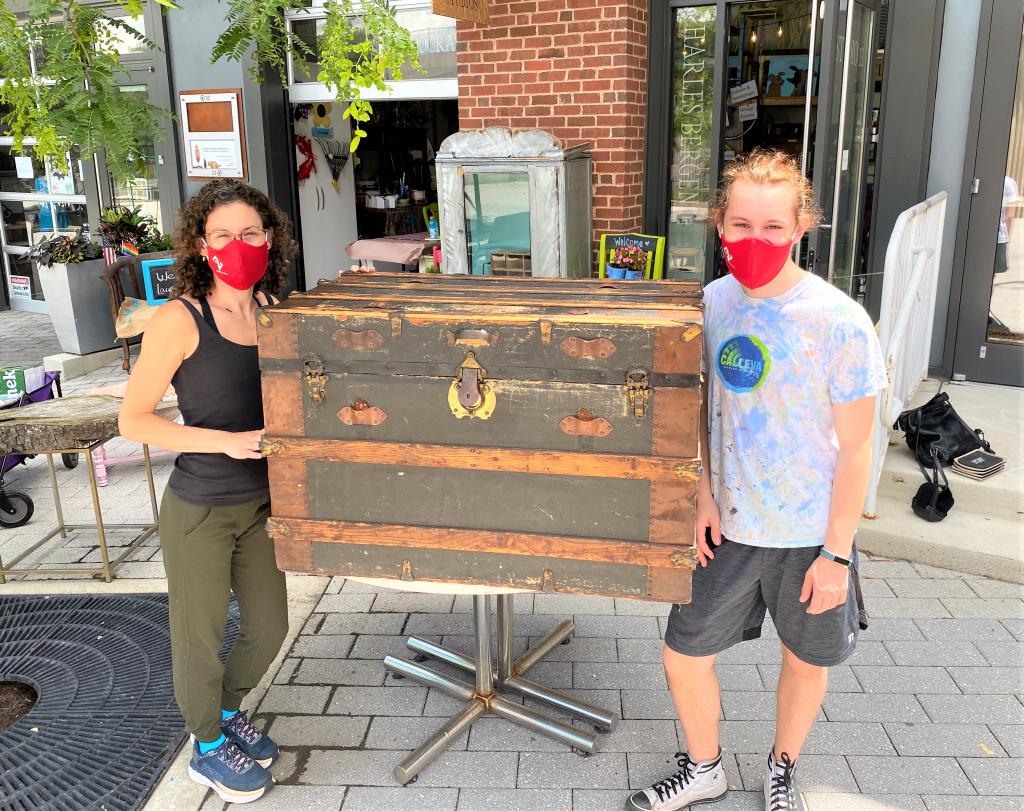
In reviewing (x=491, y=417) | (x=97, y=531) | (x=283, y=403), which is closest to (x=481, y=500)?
(x=491, y=417)

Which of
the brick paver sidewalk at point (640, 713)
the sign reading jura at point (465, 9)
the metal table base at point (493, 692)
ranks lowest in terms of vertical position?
the brick paver sidewalk at point (640, 713)

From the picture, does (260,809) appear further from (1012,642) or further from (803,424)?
(1012,642)

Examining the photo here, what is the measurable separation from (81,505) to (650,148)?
456 cm

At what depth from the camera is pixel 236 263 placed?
2.59m

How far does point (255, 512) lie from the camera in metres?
2.76

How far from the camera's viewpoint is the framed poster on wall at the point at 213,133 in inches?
332

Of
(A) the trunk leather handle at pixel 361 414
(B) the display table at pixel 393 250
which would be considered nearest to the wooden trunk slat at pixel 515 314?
(A) the trunk leather handle at pixel 361 414

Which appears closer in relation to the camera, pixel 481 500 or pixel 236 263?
pixel 481 500

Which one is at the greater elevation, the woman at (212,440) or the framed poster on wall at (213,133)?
the framed poster on wall at (213,133)

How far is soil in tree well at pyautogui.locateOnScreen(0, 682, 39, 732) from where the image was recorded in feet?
11.0

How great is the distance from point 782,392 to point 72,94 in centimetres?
234

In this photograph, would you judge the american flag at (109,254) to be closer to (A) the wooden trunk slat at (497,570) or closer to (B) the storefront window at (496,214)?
(B) the storefront window at (496,214)

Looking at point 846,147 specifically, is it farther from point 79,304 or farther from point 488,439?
point 79,304

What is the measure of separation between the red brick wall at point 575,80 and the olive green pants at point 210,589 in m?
4.26
